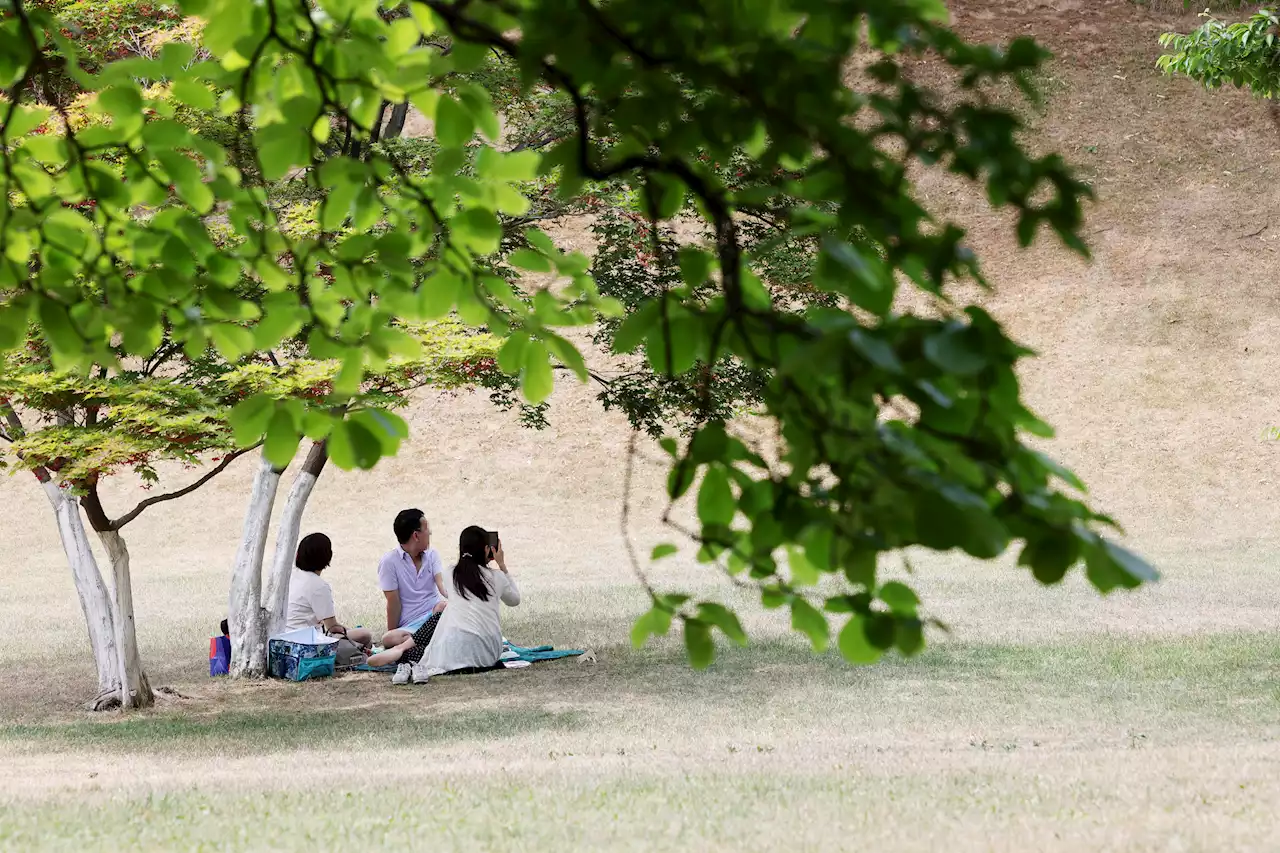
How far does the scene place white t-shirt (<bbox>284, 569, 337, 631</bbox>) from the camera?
11.2m

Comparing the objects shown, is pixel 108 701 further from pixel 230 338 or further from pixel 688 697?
pixel 230 338

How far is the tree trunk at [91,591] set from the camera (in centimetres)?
1024

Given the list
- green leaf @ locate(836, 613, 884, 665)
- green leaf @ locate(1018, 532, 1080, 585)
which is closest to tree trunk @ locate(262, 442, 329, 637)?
green leaf @ locate(836, 613, 884, 665)

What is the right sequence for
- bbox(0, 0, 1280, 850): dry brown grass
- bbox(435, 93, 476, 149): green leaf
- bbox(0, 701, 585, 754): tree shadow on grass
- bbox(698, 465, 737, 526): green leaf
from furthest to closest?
bbox(0, 701, 585, 754): tree shadow on grass → bbox(0, 0, 1280, 850): dry brown grass → bbox(435, 93, 476, 149): green leaf → bbox(698, 465, 737, 526): green leaf

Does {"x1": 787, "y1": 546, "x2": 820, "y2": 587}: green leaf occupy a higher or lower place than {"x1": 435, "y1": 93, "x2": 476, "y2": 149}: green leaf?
lower

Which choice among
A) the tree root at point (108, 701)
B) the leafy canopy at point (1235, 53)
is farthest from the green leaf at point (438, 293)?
the tree root at point (108, 701)

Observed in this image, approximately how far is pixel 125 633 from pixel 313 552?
1534 mm

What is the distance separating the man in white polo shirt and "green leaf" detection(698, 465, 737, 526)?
9.18 meters

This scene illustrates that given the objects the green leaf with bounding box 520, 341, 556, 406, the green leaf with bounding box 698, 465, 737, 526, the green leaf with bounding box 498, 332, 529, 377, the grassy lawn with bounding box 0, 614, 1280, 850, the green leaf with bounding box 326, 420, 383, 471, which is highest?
the green leaf with bounding box 498, 332, 529, 377

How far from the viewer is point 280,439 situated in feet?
7.89

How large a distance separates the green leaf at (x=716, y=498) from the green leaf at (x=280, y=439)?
28.6 inches

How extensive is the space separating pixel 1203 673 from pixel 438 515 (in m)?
17.9

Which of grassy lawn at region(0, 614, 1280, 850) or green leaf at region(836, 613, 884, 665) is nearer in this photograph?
green leaf at region(836, 613, 884, 665)

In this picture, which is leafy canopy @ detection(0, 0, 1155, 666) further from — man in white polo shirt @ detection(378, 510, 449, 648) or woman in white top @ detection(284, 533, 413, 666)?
man in white polo shirt @ detection(378, 510, 449, 648)
